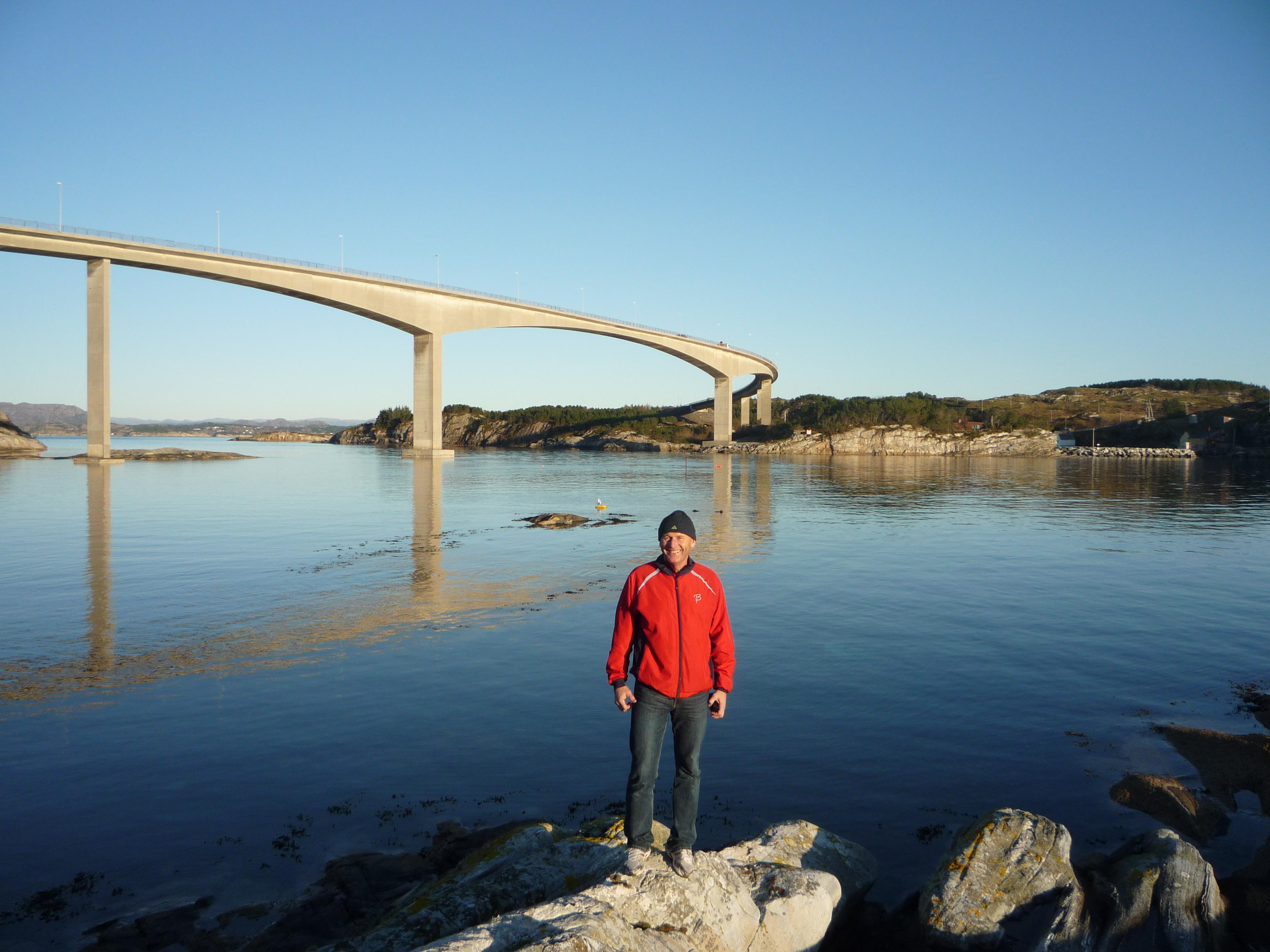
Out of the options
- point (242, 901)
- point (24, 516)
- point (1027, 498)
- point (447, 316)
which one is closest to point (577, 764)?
point (242, 901)

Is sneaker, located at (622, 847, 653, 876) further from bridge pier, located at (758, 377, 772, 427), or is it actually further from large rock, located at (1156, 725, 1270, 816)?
bridge pier, located at (758, 377, 772, 427)

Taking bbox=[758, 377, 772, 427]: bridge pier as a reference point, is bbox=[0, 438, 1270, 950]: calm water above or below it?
below

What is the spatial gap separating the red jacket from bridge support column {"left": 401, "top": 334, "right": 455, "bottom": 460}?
71.2 m

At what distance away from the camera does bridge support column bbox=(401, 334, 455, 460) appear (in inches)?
2891

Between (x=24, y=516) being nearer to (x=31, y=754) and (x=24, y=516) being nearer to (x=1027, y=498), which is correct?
(x=31, y=754)

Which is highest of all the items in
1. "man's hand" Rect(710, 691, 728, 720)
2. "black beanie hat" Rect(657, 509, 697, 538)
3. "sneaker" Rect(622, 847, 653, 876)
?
"black beanie hat" Rect(657, 509, 697, 538)

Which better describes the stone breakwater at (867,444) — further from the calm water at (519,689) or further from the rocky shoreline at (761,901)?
the rocky shoreline at (761,901)

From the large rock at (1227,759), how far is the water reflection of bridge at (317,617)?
951 centimetres

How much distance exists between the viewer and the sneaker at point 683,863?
14.9 ft

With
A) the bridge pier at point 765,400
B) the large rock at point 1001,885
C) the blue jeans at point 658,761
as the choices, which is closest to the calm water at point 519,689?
the large rock at point 1001,885

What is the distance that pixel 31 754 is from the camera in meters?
7.39

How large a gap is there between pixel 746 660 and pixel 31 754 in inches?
311

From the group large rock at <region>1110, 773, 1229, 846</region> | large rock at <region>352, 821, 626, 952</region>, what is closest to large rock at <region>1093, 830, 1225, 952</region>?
large rock at <region>1110, 773, 1229, 846</region>

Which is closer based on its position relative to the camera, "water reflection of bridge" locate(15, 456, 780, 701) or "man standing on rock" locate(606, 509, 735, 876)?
"man standing on rock" locate(606, 509, 735, 876)
